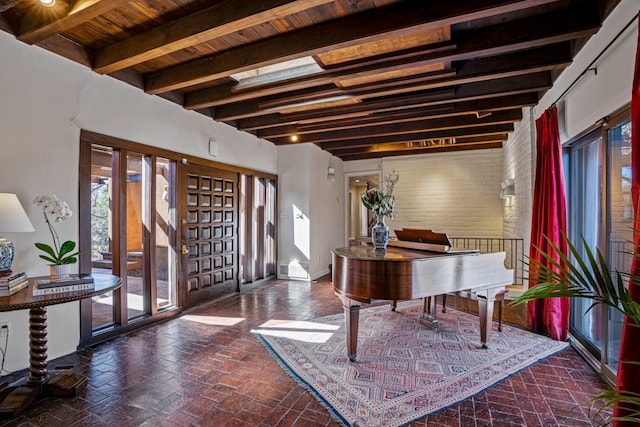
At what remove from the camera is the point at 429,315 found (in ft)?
11.8

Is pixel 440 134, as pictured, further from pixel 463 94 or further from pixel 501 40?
pixel 501 40

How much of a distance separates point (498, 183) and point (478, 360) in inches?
179

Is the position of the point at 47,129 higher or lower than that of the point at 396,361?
higher

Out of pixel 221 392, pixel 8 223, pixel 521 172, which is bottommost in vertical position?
pixel 221 392

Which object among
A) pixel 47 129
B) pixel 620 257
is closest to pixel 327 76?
pixel 47 129

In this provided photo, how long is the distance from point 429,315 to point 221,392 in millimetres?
2348

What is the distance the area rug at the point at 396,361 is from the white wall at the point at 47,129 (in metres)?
1.98

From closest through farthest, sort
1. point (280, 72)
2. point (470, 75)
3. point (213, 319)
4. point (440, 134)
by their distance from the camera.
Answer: point (470, 75) < point (280, 72) < point (213, 319) < point (440, 134)

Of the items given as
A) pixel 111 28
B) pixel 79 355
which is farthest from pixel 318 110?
pixel 79 355

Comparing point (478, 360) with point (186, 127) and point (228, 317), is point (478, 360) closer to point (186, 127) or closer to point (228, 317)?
point (228, 317)

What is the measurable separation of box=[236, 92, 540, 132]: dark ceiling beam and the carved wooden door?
38.2 inches

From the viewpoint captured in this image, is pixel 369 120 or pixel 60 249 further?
pixel 369 120

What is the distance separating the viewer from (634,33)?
6.20 feet

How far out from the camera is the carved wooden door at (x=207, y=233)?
414 centimetres
